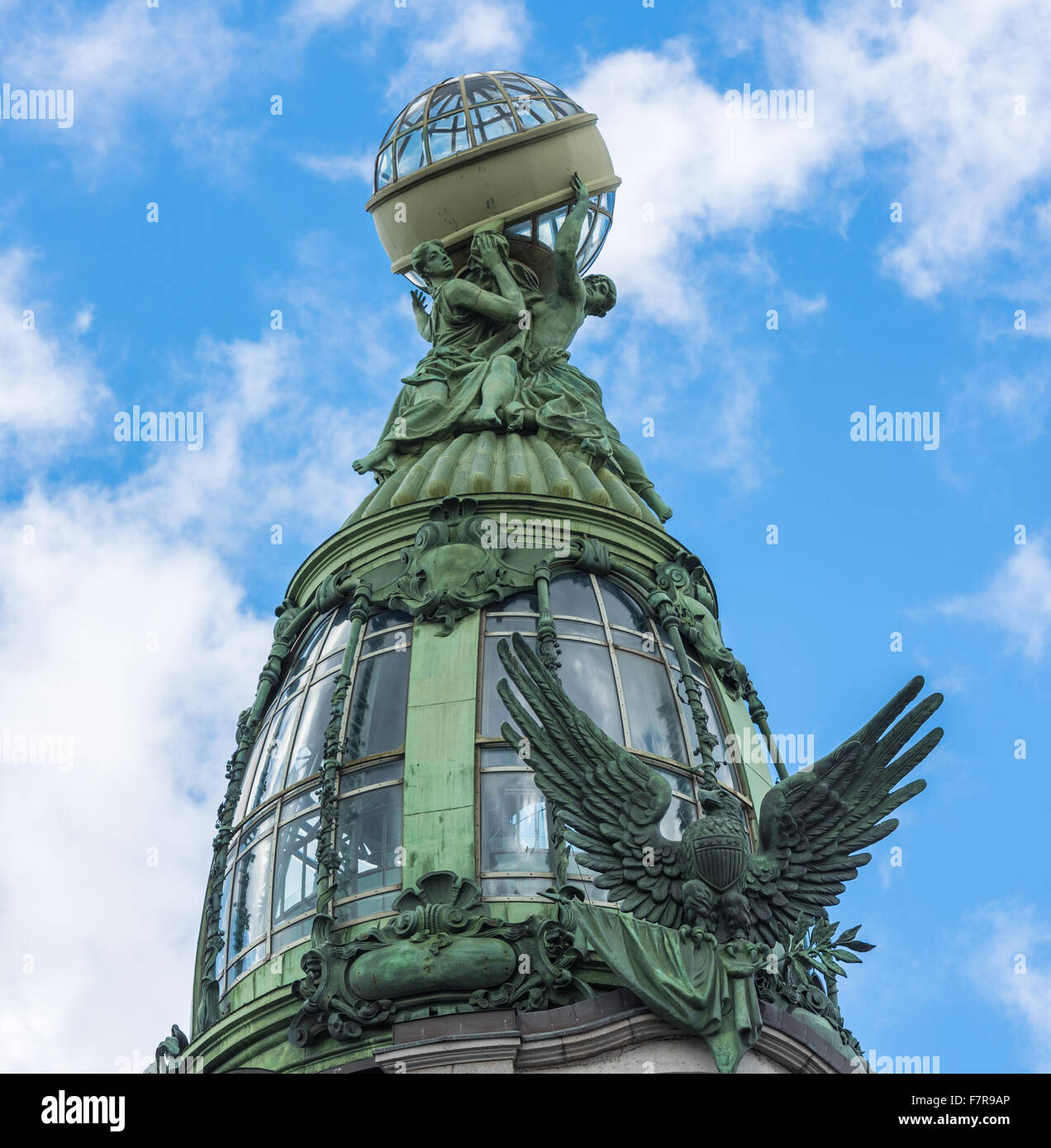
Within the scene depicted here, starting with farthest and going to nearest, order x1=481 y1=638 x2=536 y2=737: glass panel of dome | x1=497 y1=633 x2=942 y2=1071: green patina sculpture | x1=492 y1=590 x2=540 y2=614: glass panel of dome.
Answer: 1. x1=492 y1=590 x2=540 y2=614: glass panel of dome
2. x1=481 y1=638 x2=536 y2=737: glass panel of dome
3. x1=497 y1=633 x2=942 y2=1071: green patina sculpture

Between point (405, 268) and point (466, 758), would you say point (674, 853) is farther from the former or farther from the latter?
point (405, 268)

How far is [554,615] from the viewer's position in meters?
29.7

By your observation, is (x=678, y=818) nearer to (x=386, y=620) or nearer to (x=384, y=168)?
(x=386, y=620)

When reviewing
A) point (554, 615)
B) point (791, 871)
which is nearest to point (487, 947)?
point (791, 871)

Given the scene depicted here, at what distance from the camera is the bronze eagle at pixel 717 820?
24.7 meters

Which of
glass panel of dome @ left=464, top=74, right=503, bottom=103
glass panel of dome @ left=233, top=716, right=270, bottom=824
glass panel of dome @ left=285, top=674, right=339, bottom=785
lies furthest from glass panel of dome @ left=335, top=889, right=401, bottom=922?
glass panel of dome @ left=464, top=74, right=503, bottom=103

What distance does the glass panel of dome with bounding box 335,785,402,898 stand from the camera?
27.2 m

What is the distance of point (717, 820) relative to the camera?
24.9m

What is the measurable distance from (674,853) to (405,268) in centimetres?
1608

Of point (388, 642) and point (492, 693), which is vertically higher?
point (388, 642)

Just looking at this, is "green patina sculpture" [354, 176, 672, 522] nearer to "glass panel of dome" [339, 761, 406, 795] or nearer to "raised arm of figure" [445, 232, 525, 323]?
"raised arm of figure" [445, 232, 525, 323]

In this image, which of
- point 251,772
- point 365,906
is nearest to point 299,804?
point 251,772

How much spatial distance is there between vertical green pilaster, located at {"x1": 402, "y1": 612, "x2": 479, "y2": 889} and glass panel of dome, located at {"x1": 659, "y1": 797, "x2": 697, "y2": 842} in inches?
99.8

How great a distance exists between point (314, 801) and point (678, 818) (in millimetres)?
4774
